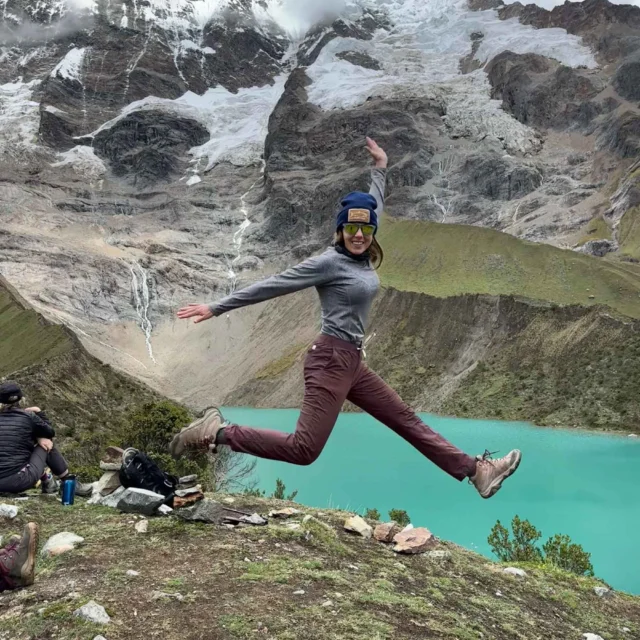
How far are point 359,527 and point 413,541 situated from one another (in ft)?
1.99

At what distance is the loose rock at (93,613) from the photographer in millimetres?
3559

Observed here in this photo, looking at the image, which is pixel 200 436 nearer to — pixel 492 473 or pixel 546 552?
pixel 492 473

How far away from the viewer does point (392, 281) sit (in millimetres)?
74938

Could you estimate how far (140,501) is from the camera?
6.05 meters

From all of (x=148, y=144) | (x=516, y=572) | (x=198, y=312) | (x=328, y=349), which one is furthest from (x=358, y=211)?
(x=148, y=144)

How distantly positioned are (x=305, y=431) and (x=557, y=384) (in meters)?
50.9

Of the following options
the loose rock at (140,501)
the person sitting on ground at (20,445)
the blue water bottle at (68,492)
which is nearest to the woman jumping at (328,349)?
the loose rock at (140,501)

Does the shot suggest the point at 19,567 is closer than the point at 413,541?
Yes

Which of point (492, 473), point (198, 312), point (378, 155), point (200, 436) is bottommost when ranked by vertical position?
point (200, 436)

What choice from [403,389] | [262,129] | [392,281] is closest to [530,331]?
[403,389]

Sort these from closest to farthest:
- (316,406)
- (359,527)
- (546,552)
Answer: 1. (316,406)
2. (359,527)
3. (546,552)

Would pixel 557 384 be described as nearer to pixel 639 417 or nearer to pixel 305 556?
pixel 639 417

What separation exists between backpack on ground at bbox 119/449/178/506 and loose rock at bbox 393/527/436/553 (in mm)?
2436

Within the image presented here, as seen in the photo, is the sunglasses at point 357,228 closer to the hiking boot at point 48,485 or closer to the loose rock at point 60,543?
the loose rock at point 60,543
